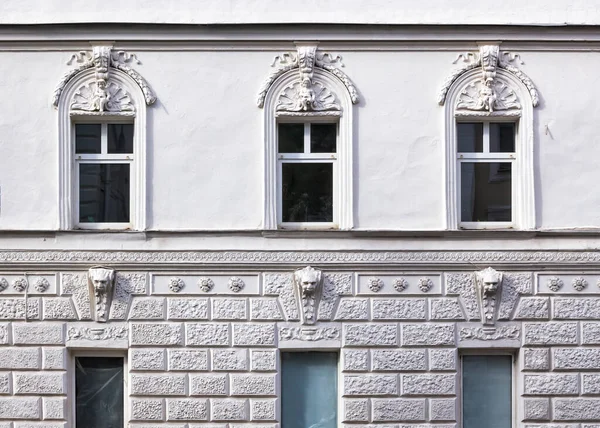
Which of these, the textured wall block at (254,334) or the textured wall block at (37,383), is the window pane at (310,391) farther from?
the textured wall block at (37,383)

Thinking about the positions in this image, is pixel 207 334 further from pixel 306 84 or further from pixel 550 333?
pixel 550 333

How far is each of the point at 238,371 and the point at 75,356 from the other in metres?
2.22

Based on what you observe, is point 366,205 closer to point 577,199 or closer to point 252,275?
point 252,275

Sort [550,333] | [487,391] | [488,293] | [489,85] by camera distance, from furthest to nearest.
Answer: [487,391]
[489,85]
[550,333]
[488,293]

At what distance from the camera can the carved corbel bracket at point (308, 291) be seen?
39.7 ft

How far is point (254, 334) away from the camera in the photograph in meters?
12.3

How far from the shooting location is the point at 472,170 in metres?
12.8

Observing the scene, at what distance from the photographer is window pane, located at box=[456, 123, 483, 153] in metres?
12.7

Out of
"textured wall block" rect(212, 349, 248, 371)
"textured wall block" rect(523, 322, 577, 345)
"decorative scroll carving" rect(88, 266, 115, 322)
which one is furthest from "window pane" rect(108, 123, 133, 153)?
"textured wall block" rect(523, 322, 577, 345)

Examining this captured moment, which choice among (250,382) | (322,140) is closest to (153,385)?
(250,382)

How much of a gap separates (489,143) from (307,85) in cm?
263

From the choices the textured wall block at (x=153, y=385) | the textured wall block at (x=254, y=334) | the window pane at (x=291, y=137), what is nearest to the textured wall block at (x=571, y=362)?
the textured wall block at (x=254, y=334)

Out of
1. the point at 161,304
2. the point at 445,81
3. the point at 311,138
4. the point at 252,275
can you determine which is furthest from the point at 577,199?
the point at 161,304

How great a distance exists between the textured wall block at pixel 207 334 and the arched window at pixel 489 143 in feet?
10.9
